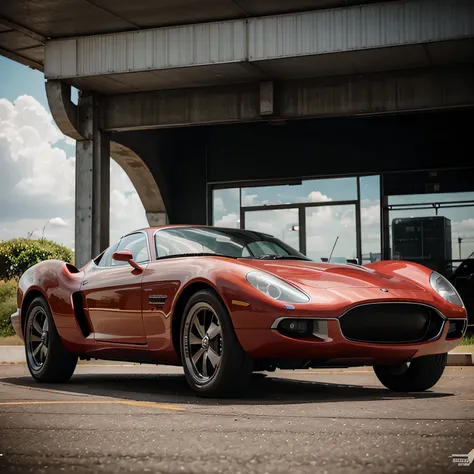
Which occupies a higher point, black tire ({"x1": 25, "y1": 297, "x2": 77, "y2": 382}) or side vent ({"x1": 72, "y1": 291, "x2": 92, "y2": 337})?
side vent ({"x1": 72, "y1": 291, "x2": 92, "y2": 337})

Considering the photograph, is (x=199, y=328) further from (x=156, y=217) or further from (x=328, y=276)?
(x=156, y=217)

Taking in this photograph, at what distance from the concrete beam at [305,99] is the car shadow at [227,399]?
332 inches

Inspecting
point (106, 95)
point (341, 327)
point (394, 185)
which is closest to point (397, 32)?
point (106, 95)

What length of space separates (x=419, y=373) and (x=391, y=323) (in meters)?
0.76

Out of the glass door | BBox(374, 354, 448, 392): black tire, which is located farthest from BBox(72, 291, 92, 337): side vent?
the glass door

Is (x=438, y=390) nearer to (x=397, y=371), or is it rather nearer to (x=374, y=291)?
(x=397, y=371)

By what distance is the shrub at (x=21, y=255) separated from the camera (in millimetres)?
43375

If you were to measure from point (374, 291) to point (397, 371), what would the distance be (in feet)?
3.44

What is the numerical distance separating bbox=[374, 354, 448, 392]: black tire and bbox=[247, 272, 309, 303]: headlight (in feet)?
4.22

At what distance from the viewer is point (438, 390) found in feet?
23.9

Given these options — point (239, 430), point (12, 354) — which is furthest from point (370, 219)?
point (239, 430)

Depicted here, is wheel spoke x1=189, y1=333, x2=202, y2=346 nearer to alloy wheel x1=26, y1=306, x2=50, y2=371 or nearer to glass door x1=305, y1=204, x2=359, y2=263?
alloy wheel x1=26, y1=306, x2=50, y2=371

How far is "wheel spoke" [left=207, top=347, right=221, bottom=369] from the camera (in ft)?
21.2

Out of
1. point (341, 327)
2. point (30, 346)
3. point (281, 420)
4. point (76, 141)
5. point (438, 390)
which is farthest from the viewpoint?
point (76, 141)
